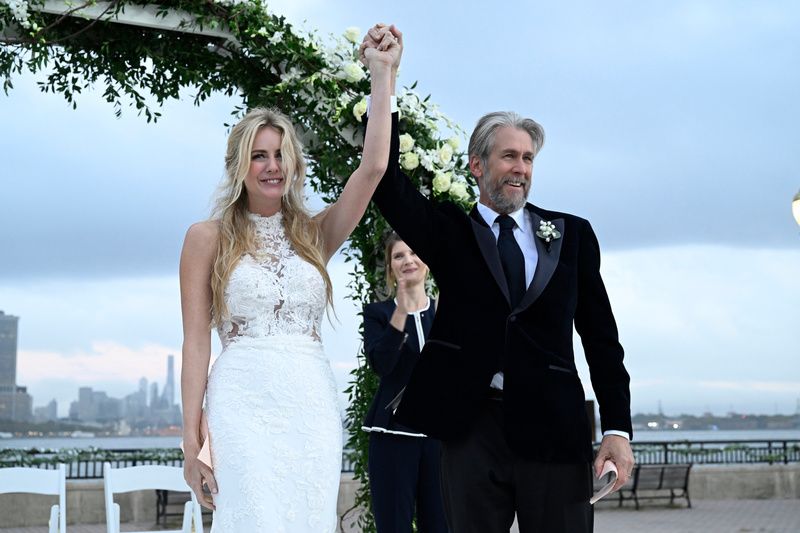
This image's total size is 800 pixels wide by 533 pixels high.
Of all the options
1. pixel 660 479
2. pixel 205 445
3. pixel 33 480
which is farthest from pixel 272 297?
pixel 660 479

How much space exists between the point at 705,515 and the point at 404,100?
1087 centimetres

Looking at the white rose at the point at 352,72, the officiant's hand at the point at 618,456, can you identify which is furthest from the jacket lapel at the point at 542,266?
the white rose at the point at 352,72

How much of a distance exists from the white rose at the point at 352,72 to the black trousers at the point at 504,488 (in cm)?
380

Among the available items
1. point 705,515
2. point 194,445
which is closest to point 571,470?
point 194,445

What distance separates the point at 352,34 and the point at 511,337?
3.94 metres

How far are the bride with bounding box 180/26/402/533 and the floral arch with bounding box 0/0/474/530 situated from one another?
3.04 meters

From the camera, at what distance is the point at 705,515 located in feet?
49.3

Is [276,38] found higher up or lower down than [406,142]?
higher up

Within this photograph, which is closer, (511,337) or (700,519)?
(511,337)

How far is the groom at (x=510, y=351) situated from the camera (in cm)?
280

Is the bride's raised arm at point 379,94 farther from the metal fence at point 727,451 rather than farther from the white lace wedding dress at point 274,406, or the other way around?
the metal fence at point 727,451

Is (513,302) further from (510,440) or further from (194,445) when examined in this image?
(194,445)

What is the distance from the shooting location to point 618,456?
287 centimetres

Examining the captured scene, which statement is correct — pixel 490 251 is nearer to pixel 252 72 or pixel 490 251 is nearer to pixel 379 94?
pixel 379 94
